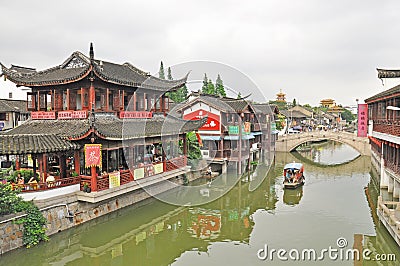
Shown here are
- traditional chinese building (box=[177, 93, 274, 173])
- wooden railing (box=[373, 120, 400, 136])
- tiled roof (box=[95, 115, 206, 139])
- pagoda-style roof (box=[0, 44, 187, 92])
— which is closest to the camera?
tiled roof (box=[95, 115, 206, 139])

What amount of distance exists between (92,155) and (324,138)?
28172mm

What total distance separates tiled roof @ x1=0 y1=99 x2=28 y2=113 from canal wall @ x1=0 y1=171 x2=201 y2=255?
43.3 ft

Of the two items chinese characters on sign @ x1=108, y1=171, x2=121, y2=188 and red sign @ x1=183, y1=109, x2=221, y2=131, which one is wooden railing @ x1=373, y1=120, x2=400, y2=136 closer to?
red sign @ x1=183, y1=109, x2=221, y2=131

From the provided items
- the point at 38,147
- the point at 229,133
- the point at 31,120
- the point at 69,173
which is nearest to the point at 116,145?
the point at 69,173

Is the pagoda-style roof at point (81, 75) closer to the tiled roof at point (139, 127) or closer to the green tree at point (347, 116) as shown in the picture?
the tiled roof at point (139, 127)

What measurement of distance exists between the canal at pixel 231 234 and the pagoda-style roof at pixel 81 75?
5513 mm

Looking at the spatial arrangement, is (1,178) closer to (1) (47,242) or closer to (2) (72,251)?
(1) (47,242)

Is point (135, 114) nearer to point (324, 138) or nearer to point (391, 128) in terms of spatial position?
point (391, 128)

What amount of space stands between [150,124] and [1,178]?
732cm

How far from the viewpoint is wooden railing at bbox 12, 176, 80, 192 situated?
1105 centimetres

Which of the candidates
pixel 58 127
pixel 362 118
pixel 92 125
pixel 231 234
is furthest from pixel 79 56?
pixel 362 118

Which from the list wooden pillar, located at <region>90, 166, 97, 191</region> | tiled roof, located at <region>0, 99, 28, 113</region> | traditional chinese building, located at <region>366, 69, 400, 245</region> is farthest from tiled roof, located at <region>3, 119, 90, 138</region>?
traditional chinese building, located at <region>366, 69, 400, 245</region>

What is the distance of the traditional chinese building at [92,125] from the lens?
12148mm

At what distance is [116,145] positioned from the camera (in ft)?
46.0
